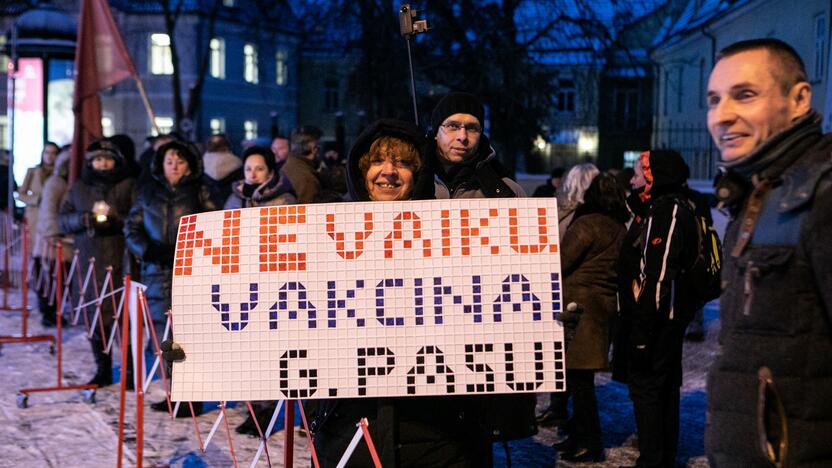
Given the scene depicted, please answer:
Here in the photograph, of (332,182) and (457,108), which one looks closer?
(457,108)

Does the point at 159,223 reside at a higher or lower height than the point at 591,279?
higher

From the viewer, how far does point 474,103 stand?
5859 millimetres

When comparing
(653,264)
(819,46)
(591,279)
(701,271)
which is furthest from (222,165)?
(819,46)

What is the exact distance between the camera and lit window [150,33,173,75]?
5241cm

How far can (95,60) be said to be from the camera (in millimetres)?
12648

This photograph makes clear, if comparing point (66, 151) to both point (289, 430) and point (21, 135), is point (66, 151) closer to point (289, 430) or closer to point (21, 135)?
point (21, 135)

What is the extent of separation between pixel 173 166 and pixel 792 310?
6449 mm

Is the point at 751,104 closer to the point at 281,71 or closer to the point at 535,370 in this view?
the point at 535,370

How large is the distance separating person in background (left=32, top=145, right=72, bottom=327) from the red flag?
790mm

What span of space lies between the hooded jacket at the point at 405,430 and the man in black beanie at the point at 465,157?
75.5 inches

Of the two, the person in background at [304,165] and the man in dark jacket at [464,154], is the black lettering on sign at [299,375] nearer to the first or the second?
the man in dark jacket at [464,154]

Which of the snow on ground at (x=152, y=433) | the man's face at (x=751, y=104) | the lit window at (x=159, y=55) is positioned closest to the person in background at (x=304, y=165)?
the snow on ground at (x=152, y=433)

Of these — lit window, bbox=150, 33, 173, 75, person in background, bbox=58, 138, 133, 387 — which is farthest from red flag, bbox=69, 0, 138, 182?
lit window, bbox=150, 33, 173, 75

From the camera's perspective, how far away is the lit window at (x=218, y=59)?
54.0 metres
